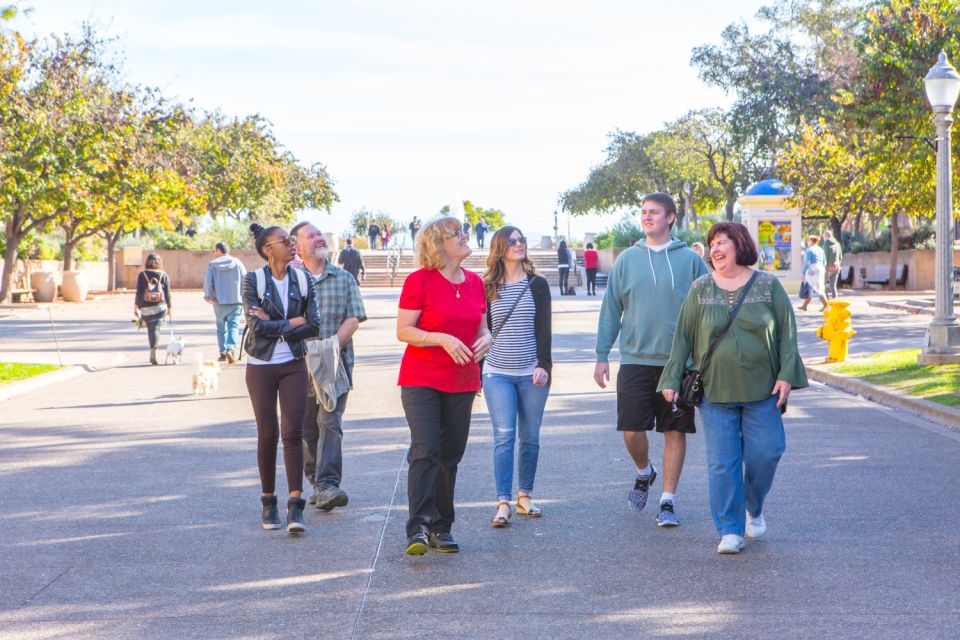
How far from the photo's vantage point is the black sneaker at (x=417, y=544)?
5793 millimetres

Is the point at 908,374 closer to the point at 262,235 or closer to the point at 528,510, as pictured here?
the point at 528,510

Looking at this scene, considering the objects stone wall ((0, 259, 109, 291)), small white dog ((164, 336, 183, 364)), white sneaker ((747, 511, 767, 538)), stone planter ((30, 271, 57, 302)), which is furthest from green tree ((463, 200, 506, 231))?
white sneaker ((747, 511, 767, 538))

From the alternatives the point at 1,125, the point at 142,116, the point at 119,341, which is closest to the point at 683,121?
the point at 142,116

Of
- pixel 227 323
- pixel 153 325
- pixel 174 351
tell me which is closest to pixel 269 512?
pixel 227 323

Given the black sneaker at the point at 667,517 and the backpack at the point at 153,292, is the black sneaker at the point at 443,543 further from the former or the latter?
the backpack at the point at 153,292

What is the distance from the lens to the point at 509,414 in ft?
22.3

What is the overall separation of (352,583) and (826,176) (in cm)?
3296

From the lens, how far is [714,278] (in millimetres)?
6098

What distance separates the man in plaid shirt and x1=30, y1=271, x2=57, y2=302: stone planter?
3451 cm

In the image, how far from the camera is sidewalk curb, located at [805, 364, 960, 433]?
1090 cm

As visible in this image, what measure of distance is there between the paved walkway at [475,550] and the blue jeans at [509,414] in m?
0.32

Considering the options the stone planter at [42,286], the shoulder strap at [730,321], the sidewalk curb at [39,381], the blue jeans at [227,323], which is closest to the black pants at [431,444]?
the shoulder strap at [730,321]

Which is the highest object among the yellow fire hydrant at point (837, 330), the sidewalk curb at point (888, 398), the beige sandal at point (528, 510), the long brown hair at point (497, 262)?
the long brown hair at point (497, 262)

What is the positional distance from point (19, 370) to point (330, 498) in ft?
34.2
